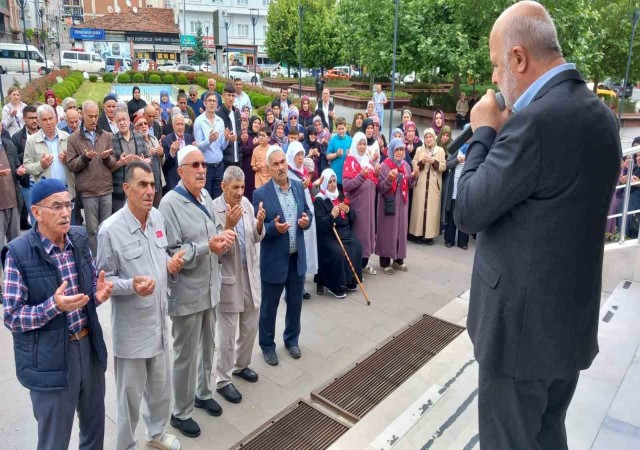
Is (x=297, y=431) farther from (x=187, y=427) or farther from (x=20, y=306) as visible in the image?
(x=20, y=306)

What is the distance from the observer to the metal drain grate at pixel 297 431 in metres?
3.96

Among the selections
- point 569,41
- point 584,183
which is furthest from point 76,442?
point 569,41

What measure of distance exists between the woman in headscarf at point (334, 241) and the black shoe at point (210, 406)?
277cm

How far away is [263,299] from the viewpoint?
5141 millimetres

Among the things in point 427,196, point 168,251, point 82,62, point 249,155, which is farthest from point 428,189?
point 82,62

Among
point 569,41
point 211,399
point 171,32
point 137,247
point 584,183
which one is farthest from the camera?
point 171,32

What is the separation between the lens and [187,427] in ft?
13.5

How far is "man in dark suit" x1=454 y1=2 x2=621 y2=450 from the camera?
1.73 metres

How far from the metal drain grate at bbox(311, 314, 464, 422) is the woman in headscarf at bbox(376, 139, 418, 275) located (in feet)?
5.89

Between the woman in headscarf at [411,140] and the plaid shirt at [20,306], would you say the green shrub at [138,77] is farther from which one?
the plaid shirt at [20,306]

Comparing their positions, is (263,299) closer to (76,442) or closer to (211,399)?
(211,399)

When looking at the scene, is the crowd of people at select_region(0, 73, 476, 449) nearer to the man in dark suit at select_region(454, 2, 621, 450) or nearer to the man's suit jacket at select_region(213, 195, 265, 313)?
the man's suit jacket at select_region(213, 195, 265, 313)

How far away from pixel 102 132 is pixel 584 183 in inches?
252

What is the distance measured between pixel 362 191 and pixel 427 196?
194 centimetres
